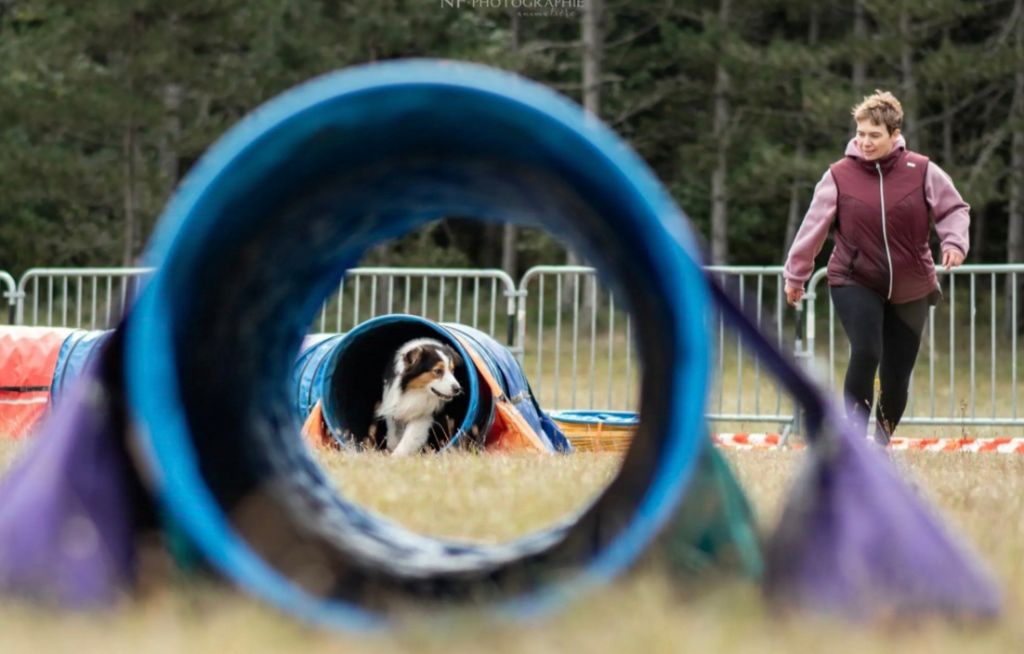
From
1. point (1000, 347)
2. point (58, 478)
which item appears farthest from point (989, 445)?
point (1000, 347)

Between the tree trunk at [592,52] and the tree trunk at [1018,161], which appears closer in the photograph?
the tree trunk at [1018,161]

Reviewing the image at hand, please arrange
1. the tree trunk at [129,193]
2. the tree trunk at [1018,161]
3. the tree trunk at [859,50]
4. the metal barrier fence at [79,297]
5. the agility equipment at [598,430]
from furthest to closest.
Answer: the tree trunk at [129,193] < the tree trunk at [859,50] < the tree trunk at [1018,161] < the agility equipment at [598,430] < the metal barrier fence at [79,297]

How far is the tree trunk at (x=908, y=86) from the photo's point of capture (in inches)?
870

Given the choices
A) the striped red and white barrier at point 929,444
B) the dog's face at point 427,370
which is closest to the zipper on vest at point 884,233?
the striped red and white barrier at point 929,444

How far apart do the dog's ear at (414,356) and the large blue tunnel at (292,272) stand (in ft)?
13.1

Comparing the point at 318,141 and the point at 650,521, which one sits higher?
the point at 318,141

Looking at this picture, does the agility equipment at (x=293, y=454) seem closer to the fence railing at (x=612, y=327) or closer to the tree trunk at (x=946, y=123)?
the fence railing at (x=612, y=327)

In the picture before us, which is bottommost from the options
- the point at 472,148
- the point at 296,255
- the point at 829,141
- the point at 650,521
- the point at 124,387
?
the point at 650,521

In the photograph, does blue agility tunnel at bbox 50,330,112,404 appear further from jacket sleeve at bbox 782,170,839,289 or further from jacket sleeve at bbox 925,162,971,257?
jacket sleeve at bbox 925,162,971,257

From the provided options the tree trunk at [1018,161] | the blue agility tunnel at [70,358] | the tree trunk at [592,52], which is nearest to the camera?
the blue agility tunnel at [70,358]

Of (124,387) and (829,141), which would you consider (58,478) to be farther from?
(829,141)

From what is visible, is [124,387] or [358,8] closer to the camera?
[124,387]

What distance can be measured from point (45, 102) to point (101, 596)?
21717 mm

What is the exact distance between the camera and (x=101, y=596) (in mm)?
2850
